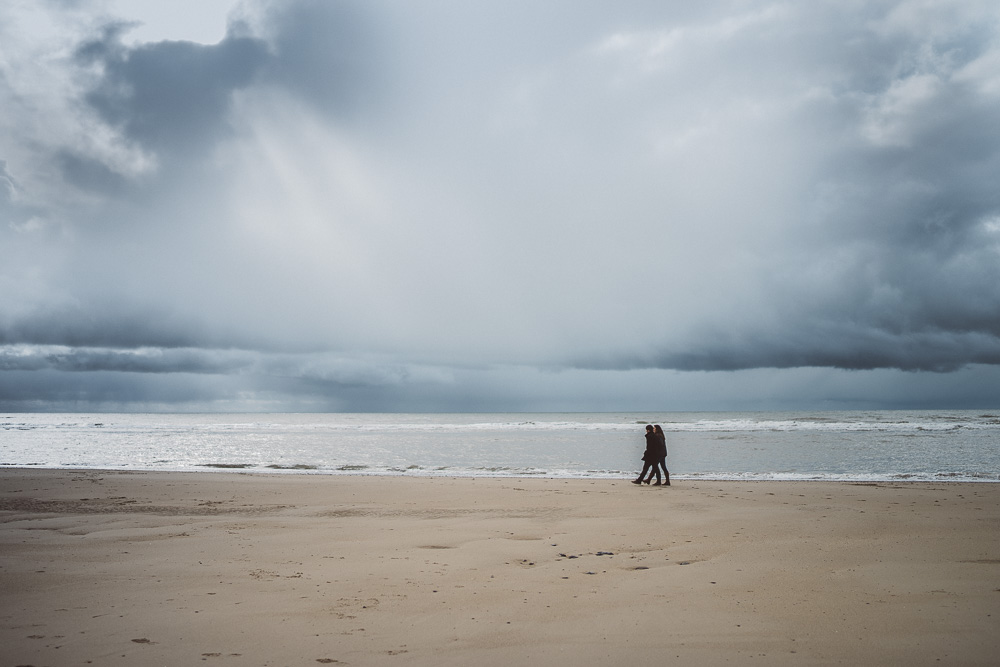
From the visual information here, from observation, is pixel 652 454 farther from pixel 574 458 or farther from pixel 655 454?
pixel 574 458

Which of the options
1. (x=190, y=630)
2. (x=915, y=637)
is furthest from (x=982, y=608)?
(x=190, y=630)

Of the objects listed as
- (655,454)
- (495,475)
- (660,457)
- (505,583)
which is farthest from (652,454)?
(505,583)

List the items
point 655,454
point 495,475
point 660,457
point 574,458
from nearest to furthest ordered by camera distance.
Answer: point 660,457
point 655,454
point 495,475
point 574,458

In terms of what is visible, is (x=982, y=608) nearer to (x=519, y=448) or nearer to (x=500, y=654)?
(x=500, y=654)

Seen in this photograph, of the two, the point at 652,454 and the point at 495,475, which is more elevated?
the point at 652,454

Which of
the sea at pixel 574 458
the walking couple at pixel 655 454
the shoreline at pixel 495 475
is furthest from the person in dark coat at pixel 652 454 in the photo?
the sea at pixel 574 458

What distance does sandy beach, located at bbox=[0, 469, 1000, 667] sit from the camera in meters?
4.96

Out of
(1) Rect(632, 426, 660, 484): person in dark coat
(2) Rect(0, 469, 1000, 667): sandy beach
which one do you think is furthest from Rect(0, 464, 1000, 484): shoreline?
(2) Rect(0, 469, 1000, 667): sandy beach

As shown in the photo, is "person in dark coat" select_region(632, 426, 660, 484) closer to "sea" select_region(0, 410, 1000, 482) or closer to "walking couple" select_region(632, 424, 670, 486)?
"walking couple" select_region(632, 424, 670, 486)

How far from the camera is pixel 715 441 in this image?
37625 mm

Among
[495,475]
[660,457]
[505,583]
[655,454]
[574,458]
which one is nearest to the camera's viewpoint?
[505,583]

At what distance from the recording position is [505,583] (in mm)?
6879

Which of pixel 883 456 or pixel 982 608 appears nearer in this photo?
pixel 982 608

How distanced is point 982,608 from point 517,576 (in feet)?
16.3
